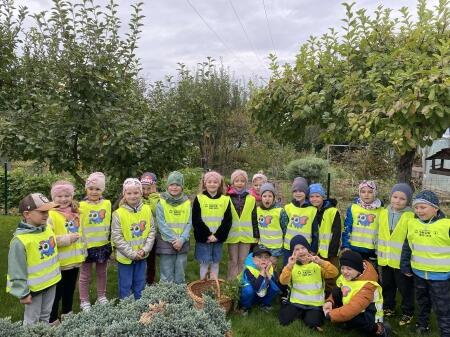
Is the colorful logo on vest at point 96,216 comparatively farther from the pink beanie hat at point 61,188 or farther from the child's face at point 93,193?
the pink beanie hat at point 61,188

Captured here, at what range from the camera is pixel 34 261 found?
11.3 feet

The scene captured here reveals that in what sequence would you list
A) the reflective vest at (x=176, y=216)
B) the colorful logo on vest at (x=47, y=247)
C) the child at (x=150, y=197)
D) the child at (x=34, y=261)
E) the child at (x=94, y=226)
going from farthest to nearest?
the child at (x=150, y=197), the reflective vest at (x=176, y=216), the child at (x=94, y=226), the colorful logo on vest at (x=47, y=247), the child at (x=34, y=261)

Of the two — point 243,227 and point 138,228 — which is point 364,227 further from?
point 138,228

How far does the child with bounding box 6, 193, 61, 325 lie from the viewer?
10.9 ft

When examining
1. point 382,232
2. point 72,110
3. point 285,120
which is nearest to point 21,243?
point 72,110

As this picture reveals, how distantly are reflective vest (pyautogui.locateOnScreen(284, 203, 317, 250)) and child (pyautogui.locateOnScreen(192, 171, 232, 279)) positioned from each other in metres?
0.75

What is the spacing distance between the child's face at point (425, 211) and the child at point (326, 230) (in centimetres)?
95

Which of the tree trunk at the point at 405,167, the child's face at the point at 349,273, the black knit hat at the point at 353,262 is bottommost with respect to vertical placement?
the child's face at the point at 349,273

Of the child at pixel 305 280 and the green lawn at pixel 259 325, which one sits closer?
the green lawn at pixel 259 325

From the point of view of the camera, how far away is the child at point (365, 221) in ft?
15.3

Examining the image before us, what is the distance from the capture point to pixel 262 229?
5.14 meters

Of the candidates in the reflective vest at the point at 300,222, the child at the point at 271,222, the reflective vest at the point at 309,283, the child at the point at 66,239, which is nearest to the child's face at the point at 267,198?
the child at the point at 271,222

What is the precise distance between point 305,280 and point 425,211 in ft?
4.75

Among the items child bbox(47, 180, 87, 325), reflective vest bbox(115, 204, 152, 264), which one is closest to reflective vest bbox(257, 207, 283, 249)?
reflective vest bbox(115, 204, 152, 264)
